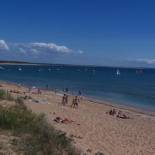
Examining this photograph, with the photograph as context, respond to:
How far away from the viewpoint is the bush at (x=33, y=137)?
8.40 meters

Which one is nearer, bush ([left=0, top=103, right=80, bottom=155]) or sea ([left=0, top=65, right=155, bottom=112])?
bush ([left=0, top=103, right=80, bottom=155])

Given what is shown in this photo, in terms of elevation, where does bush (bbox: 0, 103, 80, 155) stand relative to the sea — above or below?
above

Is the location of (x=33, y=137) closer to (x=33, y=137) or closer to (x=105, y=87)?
(x=33, y=137)

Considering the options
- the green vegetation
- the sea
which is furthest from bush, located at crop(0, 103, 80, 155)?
the sea

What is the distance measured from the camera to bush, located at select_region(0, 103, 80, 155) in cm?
840

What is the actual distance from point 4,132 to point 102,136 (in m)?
8.21

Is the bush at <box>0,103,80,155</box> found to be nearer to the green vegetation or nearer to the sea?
the green vegetation

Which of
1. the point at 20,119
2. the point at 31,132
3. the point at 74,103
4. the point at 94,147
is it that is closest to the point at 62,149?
the point at 31,132

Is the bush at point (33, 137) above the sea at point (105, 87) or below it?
above

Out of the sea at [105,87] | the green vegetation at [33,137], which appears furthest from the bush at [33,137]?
the sea at [105,87]

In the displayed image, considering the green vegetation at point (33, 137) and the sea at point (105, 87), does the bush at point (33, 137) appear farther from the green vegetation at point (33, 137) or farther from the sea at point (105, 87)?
the sea at point (105, 87)

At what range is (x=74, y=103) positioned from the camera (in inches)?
→ 1238

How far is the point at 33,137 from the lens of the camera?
928 centimetres

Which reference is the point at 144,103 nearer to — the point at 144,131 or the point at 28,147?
the point at 144,131
